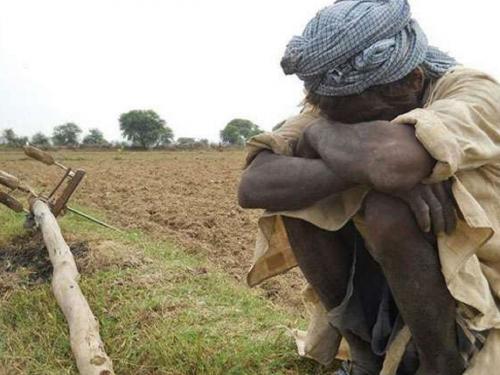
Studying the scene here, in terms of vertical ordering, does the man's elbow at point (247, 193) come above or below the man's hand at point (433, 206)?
above

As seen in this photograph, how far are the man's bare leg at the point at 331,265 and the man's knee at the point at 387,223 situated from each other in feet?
0.93

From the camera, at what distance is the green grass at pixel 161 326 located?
2.73 m

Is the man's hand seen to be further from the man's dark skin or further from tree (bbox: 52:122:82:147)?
tree (bbox: 52:122:82:147)

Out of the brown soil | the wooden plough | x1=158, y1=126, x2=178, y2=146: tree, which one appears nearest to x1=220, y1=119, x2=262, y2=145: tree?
x1=158, y1=126, x2=178, y2=146: tree

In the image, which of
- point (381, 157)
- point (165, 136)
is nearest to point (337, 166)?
point (381, 157)

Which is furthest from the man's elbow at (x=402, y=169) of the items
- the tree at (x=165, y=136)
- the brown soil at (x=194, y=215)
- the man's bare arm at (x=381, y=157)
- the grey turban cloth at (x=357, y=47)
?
the tree at (x=165, y=136)

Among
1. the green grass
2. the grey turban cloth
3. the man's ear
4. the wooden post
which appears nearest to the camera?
the grey turban cloth

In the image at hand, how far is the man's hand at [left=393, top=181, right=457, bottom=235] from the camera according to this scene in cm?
173

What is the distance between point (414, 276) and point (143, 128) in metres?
73.4

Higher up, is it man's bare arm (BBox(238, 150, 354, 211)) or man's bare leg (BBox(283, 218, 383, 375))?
man's bare arm (BBox(238, 150, 354, 211))

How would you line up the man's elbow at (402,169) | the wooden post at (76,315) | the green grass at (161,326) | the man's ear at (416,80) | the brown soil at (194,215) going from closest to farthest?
the man's elbow at (402,169), the man's ear at (416,80), the green grass at (161,326), the wooden post at (76,315), the brown soil at (194,215)

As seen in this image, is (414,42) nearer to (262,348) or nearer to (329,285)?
(329,285)

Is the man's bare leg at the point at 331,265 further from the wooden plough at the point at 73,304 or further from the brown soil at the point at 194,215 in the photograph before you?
the brown soil at the point at 194,215

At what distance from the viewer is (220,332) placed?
3.03 metres
